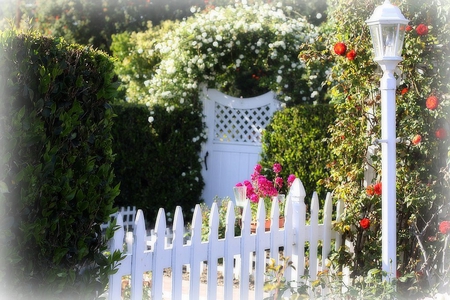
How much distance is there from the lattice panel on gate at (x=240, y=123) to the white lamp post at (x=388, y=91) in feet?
14.3

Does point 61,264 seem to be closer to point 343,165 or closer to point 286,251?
point 286,251

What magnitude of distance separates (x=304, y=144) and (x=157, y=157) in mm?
2069

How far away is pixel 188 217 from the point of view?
7.96 metres

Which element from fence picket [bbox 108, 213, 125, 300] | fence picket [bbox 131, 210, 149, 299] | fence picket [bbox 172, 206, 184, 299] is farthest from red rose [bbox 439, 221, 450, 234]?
fence picket [bbox 108, 213, 125, 300]

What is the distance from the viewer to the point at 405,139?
3.91 m

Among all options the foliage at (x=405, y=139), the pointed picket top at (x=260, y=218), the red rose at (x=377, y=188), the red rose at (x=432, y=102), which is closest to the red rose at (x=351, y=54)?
the foliage at (x=405, y=139)

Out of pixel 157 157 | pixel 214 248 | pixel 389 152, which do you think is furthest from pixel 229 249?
pixel 157 157

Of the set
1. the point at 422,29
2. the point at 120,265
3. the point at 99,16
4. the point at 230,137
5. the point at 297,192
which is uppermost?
the point at 99,16

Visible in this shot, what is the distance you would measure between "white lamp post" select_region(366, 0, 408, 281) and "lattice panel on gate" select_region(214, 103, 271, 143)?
434cm

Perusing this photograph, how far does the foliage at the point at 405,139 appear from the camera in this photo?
379 cm

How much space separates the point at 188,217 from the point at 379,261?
4.25 m

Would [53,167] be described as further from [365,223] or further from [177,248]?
[365,223]

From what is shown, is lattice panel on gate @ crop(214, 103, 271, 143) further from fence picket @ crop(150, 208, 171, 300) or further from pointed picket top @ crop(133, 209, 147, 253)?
pointed picket top @ crop(133, 209, 147, 253)

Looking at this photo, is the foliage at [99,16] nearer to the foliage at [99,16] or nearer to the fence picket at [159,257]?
the foliage at [99,16]
